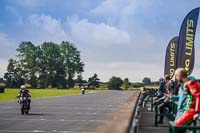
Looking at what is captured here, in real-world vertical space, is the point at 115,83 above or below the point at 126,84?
above

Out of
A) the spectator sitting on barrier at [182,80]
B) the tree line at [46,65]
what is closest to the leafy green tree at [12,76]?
the tree line at [46,65]

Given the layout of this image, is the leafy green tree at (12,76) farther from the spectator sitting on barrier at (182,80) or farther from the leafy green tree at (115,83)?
the spectator sitting on barrier at (182,80)

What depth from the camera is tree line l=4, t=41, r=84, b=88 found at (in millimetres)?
144750

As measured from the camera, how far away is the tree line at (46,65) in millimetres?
144750

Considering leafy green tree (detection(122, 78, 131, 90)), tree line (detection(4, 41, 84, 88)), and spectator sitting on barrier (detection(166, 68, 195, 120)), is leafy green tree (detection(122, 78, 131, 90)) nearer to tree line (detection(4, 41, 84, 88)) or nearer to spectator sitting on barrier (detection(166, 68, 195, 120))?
tree line (detection(4, 41, 84, 88))

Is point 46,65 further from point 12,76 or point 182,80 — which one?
point 182,80

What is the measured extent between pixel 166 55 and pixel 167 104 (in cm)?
1501

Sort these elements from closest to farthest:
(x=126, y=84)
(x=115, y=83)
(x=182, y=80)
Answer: (x=182, y=80) → (x=115, y=83) → (x=126, y=84)

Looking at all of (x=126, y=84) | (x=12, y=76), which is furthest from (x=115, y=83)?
(x=12, y=76)

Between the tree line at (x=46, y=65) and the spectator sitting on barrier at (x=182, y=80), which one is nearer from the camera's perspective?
the spectator sitting on barrier at (x=182, y=80)

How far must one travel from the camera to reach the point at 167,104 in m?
16.3

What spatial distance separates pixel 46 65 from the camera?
150375mm

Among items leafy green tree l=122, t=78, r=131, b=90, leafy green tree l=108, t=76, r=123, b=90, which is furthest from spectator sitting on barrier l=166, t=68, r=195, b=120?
leafy green tree l=108, t=76, r=123, b=90

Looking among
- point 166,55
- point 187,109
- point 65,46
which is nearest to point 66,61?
point 65,46
